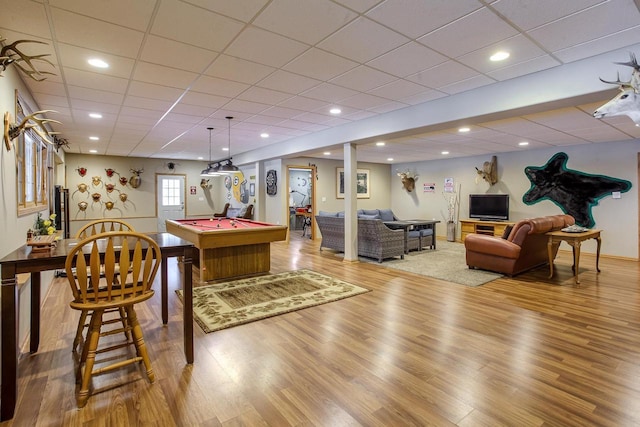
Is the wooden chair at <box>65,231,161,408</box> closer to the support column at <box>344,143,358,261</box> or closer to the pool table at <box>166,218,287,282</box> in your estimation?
the pool table at <box>166,218,287,282</box>

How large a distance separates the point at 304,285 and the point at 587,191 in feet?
22.1

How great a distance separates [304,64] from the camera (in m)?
3.27

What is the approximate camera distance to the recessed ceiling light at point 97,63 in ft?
10.1

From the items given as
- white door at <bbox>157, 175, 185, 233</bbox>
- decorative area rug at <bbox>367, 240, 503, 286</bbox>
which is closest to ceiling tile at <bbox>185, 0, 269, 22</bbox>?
decorative area rug at <bbox>367, 240, 503, 286</bbox>

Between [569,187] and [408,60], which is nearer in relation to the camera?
[408,60]

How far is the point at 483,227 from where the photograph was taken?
27.5ft

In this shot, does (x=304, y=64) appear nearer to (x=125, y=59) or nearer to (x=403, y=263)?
(x=125, y=59)

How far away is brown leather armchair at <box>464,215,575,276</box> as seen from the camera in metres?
4.91

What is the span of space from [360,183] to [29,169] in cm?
833

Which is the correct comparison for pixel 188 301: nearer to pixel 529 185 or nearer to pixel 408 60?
pixel 408 60

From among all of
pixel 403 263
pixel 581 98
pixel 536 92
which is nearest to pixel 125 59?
pixel 536 92

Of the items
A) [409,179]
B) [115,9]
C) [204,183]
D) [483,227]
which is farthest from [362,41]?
[204,183]

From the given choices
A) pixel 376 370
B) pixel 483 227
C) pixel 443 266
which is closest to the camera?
pixel 376 370

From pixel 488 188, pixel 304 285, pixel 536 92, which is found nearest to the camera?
pixel 536 92
